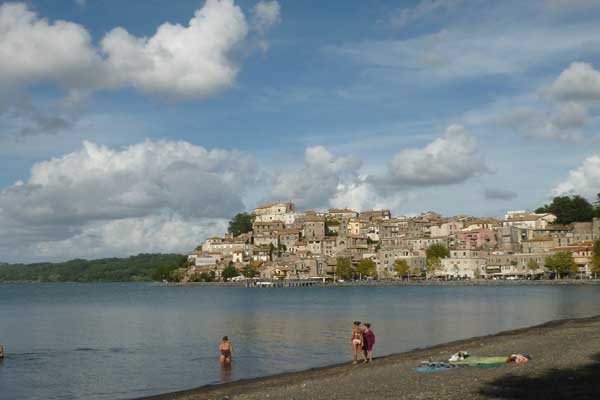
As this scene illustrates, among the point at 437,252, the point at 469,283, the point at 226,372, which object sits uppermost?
the point at 437,252

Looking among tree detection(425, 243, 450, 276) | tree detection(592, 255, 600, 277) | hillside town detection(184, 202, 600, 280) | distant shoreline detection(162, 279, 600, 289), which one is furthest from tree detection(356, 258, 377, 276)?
tree detection(592, 255, 600, 277)

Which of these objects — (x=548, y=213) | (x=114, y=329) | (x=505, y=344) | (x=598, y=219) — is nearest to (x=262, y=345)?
(x=505, y=344)

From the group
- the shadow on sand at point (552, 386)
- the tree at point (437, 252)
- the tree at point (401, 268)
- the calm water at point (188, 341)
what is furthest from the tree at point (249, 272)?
the shadow on sand at point (552, 386)

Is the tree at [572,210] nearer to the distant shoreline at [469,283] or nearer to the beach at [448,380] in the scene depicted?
the distant shoreline at [469,283]

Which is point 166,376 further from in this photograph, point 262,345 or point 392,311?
point 392,311

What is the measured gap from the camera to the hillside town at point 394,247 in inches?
5551

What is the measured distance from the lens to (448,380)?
18703mm

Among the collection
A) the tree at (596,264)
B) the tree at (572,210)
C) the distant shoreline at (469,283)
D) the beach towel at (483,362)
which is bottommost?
the beach towel at (483,362)

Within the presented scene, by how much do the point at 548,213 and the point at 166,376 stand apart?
147 meters

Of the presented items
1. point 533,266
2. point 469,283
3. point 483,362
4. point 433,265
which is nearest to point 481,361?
point 483,362

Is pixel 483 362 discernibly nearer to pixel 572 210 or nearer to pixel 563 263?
pixel 563 263

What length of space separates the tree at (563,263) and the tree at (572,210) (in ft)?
95.3

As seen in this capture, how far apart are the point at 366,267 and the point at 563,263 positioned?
43932 mm

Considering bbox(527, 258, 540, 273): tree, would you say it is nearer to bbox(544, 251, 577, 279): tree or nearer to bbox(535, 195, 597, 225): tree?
bbox(544, 251, 577, 279): tree
